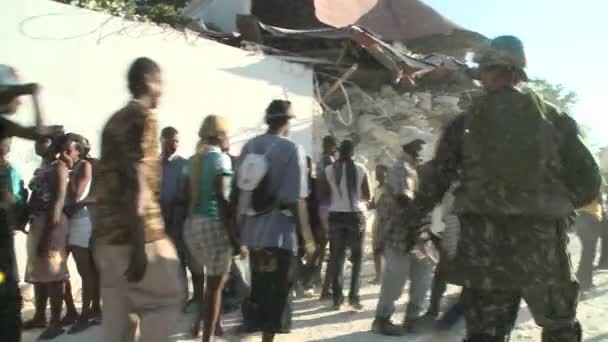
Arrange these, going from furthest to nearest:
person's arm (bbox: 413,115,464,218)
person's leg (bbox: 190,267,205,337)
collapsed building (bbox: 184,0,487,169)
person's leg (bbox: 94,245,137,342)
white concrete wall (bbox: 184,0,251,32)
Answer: white concrete wall (bbox: 184,0,251,32)
collapsed building (bbox: 184,0,487,169)
person's leg (bbox: 190,267,205,337)
person's arm (bbox: 413,115,464,218)
person's leg (bbox: 94,245,137,342)

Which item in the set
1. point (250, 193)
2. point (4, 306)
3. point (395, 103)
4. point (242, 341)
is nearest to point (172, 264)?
point (4, 306)

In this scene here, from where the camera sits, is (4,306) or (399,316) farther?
(399,316)

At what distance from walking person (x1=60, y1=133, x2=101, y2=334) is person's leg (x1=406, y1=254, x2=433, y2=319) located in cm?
278

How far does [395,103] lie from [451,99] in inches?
54.6

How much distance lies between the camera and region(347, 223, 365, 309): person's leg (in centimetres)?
643

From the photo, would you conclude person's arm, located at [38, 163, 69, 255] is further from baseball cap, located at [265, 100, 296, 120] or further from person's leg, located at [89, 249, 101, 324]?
baseball cap, located at [265, 100, 296, 120]

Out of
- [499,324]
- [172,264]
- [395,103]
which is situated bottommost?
[499,324]

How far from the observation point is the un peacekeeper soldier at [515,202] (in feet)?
9.82

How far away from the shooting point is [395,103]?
37.5 ft

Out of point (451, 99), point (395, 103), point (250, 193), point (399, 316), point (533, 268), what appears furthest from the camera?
point (451, 99)

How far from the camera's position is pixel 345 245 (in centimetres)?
646

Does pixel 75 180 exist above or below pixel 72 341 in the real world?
above

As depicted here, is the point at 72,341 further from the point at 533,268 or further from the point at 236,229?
the point at 533,268

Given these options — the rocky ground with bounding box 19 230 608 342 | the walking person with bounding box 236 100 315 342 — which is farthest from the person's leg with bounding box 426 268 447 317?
the walking person with bounding box 236 100 315 342
